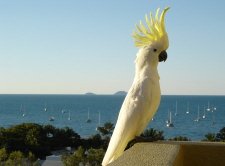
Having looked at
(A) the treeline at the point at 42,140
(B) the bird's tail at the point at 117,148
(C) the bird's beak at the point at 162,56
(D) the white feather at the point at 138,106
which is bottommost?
(A) the treeline at the point at 42,140

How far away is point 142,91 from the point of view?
4.35m

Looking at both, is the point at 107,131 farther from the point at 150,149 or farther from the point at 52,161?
the point at 150,149

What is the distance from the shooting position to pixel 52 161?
26.1 meters

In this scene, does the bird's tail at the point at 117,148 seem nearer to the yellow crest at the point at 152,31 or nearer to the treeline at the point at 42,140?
the yellow crest at the point at 152,31

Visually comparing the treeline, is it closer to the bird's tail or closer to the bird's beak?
the bird's beak

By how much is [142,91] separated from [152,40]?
0.62 metres

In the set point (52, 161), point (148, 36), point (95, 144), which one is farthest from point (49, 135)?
point (148, 36)

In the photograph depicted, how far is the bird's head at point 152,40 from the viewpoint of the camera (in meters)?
4.59

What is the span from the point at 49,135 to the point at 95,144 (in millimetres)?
3768

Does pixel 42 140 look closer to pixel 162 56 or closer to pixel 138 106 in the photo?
pixel 162 56

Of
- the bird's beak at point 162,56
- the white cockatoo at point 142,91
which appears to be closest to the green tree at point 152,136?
the white cockatoo at point 142,91

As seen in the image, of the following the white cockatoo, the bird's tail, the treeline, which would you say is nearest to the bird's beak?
the white cockatoo

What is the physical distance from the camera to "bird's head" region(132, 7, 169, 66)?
4.59 meters

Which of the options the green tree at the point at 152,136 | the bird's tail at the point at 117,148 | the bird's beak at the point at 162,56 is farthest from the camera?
the bird's beak at the point at 162,56
